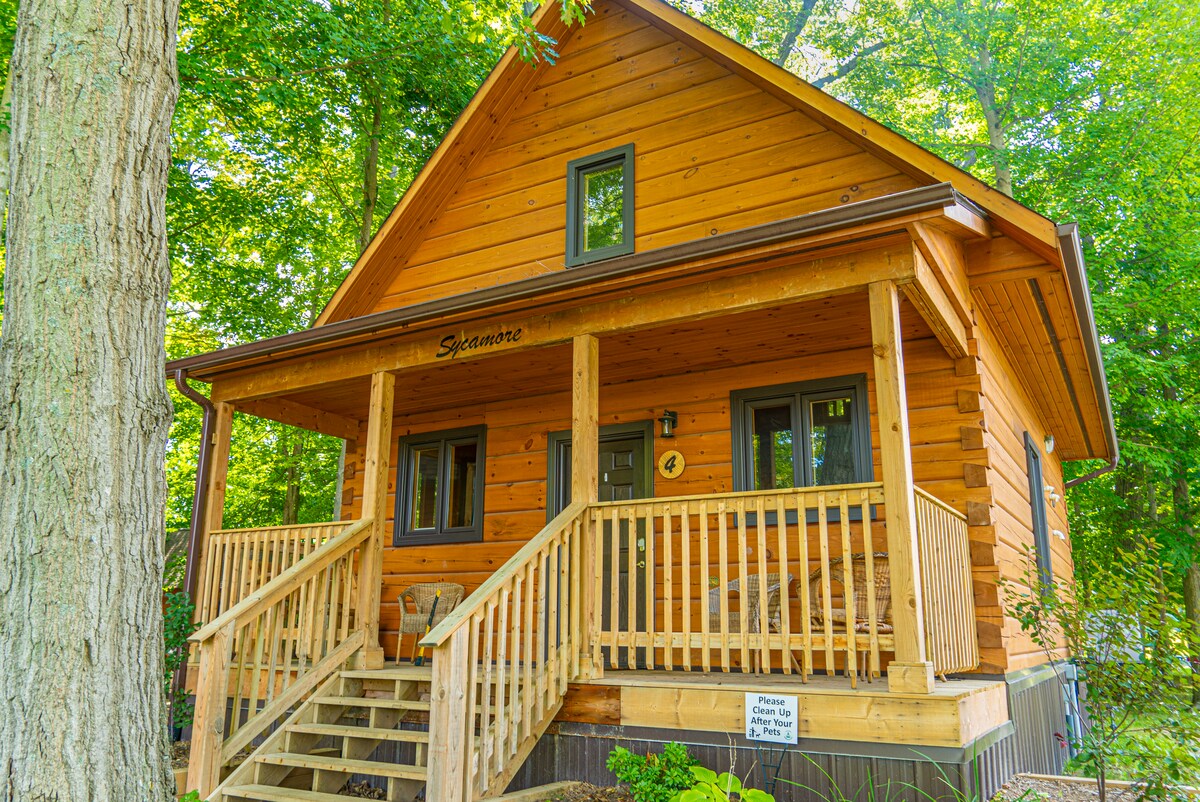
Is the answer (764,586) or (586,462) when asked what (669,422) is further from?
(764,586)

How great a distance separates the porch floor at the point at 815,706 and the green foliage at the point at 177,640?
3567 mm

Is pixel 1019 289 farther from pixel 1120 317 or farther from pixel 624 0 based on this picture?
pixel 1120 317

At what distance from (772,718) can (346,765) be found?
2.61 meters

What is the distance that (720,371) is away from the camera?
792 cm

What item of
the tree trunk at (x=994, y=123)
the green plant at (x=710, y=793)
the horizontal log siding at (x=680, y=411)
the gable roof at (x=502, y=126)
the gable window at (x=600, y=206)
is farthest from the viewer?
the tree trunk at (x=994, y=123)

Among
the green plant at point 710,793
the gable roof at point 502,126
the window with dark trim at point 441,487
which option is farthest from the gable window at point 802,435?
the green plant at point 710,793

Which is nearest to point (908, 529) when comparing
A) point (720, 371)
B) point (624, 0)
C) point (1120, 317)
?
point (720, 371)

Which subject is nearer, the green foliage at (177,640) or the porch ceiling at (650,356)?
the porch ceiling at (650,356)

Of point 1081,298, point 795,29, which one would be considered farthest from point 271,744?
point 795,29

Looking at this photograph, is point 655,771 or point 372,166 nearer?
point 655,771

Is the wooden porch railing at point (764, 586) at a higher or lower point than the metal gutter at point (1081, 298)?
lower

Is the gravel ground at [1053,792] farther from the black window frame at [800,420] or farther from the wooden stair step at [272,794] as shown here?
the wooden stair step at [272,794]

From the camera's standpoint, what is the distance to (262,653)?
6473 mm

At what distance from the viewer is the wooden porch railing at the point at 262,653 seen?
5582 mm
